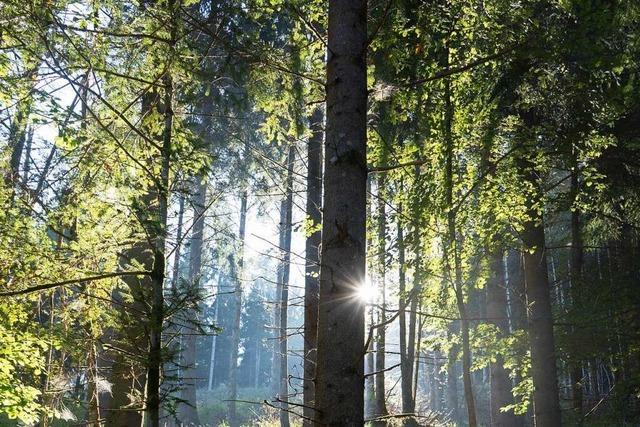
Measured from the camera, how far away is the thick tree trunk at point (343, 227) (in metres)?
2.83

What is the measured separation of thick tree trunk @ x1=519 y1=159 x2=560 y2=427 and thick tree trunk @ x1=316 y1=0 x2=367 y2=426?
5.27 m

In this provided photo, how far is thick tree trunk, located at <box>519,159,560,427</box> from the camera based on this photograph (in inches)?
318

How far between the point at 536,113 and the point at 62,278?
7498mm

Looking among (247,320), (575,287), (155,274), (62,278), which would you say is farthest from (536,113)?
(247,320)

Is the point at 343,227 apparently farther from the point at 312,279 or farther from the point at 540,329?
the point at 540,329

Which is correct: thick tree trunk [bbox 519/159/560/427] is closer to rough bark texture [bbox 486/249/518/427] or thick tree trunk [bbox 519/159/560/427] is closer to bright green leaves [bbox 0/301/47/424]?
rough bark texture [bbox 486/249/518/427]

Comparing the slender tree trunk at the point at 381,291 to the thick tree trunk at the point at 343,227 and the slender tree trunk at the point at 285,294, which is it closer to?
the thick tree trunk at the point at 343,227

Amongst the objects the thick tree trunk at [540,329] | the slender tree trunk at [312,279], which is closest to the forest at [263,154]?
the thick tree trunk at [540,329]

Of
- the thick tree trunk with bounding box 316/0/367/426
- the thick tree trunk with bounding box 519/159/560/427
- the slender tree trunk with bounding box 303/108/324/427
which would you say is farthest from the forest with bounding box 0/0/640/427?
the slender tree trunk with bounding box 303/108/324/427

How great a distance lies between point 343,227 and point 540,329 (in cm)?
672

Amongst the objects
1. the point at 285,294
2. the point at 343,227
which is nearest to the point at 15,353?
the point at 343,227

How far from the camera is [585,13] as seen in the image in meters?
4.36

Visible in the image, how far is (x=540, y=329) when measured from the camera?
27.8 feet

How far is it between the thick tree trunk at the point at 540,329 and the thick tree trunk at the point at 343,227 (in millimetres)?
5270
